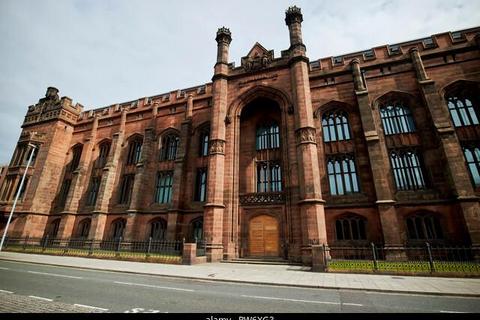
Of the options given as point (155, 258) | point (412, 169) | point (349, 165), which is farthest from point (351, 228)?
point (155, 258)

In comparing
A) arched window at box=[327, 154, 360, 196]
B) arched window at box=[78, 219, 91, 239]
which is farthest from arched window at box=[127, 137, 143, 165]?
arched window at box=[327, 154, 360, 196]

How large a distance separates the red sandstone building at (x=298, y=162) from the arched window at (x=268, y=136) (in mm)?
109

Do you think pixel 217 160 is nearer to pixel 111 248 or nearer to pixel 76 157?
pixel 111 248

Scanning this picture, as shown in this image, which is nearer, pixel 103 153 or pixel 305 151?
pixel 305 151

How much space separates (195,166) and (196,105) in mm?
A: 7123

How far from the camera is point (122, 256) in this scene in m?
15.2

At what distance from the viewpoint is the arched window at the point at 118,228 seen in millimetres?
21781

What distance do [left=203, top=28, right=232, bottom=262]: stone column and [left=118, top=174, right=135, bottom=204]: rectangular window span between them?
11.3 metres

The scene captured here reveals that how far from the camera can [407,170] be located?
15766mm

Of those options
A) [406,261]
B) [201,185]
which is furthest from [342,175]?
[201,185]

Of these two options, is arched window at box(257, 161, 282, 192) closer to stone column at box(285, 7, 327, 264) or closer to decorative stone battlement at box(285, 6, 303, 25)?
stone column at box(285, 7, 327, 264)

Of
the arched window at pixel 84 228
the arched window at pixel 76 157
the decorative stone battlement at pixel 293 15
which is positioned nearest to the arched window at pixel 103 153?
the arched window at pixel 76 157

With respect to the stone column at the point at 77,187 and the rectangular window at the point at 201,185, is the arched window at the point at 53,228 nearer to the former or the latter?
the stone column at the point at 77,187

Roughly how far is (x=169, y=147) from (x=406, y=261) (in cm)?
2228
